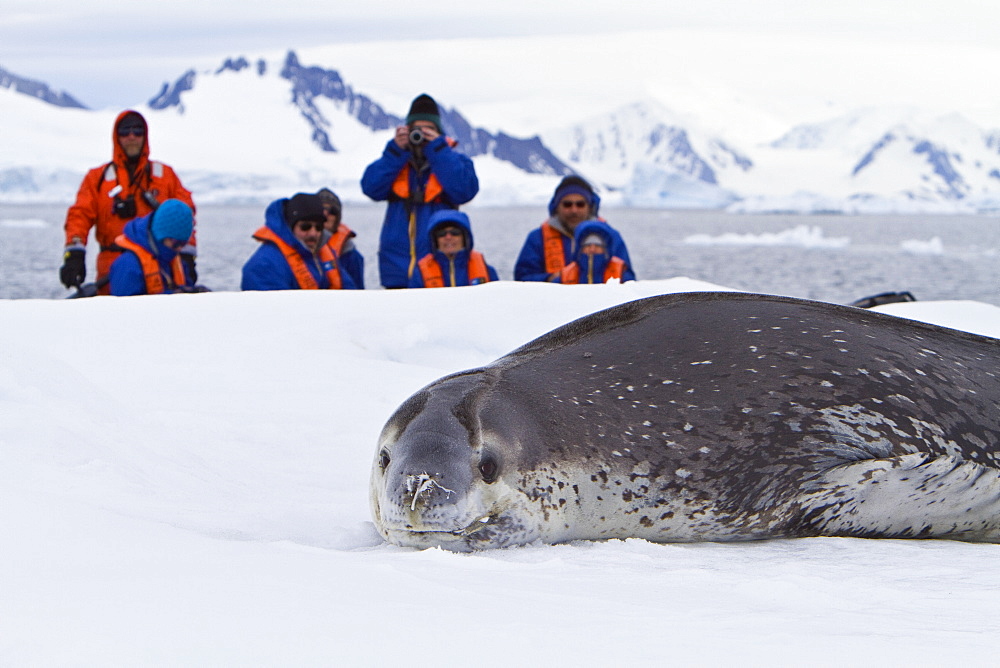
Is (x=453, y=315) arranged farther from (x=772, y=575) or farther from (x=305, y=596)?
(x=305, y=596)

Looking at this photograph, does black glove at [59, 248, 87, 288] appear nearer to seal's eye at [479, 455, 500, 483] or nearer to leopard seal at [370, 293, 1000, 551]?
leopard seal at [370, 293, 1000, 551]

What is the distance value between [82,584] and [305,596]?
296 millimetres

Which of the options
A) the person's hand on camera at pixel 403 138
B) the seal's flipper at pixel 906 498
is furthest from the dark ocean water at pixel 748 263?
the seal's flipper at pixel 906 498

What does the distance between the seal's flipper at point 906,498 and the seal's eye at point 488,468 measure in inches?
28.6

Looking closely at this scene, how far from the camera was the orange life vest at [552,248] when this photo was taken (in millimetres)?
7035

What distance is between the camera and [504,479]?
7.11 ft

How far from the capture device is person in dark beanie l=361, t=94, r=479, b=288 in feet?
21.3

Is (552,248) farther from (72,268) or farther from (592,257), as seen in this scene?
(72,268)

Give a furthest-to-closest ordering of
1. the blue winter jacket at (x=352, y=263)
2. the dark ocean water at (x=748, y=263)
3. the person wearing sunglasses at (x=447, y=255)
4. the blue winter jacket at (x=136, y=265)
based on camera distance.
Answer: the dark ocean water at (x=748, y=263)
the blue winter jacket at (x=352, y=263)
the person wearing sunglasses at (x=447, y=255)
the blue winter jacket at (x=136, y=265)

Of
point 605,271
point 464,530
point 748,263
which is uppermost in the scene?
point 748,263

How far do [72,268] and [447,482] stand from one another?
531 centimetres

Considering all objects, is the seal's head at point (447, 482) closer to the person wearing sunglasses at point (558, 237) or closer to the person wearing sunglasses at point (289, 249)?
the person wearing sunglasses at point (289, 249)

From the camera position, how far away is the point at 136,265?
6086 millimetres

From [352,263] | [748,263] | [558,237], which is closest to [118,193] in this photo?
[352,263]
